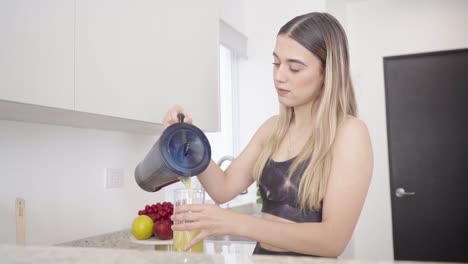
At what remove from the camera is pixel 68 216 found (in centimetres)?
163

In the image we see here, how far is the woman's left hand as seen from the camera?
2.81 ft

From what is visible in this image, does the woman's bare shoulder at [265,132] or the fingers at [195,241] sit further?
the woman's bare shoulder at [265,132]

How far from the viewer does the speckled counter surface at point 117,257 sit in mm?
422

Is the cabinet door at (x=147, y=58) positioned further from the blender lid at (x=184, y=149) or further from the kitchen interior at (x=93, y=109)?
the blender lid at (x=184, y=149)

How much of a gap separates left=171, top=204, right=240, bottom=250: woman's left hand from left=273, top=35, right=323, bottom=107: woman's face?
0.52 metres

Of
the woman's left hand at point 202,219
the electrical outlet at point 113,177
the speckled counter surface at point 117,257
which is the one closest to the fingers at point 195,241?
the woman's left hand at point 202,219

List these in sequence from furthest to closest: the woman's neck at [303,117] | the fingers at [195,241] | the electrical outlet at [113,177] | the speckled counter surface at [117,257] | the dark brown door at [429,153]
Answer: the dark brown door at [429,153]
the electrical outlet at [113,177]
the woman's neck at [303,117]
the fingers at [195,241]
the speckled counter surface at [117,257]

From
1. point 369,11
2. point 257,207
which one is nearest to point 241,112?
point 257,207

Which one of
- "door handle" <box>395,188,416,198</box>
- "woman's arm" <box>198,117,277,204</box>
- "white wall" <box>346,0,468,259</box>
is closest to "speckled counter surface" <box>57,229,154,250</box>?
"woman's arm" <box>198,117,277,204</box>

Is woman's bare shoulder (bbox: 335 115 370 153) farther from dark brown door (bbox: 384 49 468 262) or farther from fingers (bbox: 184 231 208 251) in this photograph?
dark brown door (bbox: 384 49 468 262)

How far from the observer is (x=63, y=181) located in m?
1.62

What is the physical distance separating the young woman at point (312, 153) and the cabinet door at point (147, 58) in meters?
0.24

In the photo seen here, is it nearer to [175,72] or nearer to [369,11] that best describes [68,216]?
Result: [175,72]

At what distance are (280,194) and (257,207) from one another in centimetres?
186
